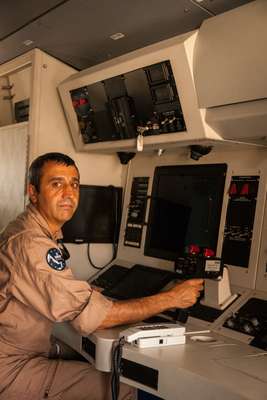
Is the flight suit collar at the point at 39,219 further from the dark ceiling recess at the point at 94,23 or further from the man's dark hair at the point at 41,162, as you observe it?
the dark ceiling recess at the point at 94,23

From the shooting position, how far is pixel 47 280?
1.46m

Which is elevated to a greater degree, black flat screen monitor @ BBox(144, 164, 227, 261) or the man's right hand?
black flat screen monitor @ BBox(144, 164, 227, 261)

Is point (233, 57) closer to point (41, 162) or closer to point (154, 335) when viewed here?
point (41, 162)

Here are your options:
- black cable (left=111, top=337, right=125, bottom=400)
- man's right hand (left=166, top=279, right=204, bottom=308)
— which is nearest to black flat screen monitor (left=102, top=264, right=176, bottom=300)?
man's right hand (left=166, top=279, right=204, bottom=308)

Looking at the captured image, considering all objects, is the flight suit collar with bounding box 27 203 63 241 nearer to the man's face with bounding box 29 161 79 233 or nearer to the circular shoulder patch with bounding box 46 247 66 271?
the man's face with bounding box 29 161 79 233

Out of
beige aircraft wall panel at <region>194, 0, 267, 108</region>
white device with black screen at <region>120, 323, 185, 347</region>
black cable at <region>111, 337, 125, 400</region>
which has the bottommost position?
black cable at <region>111, 337, 125, 400</region>

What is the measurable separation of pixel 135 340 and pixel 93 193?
4.37 ft

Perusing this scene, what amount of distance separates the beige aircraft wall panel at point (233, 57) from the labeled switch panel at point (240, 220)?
473 millimetres

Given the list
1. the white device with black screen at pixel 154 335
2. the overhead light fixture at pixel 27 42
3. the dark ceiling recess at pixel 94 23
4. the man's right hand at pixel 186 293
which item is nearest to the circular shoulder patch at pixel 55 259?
the white device with black screen at pixel 154 335

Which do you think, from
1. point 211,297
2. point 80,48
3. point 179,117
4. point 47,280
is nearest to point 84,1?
point 80,48

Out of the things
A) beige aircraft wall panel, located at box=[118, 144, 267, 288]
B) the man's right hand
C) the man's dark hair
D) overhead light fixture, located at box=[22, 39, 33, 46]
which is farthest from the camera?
overhead light fixture, located at box=[22, 39, 33, 46]

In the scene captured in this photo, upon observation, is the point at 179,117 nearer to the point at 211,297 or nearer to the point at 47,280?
the point at 211,297

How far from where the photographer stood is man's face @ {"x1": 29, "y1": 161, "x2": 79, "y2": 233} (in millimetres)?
1765

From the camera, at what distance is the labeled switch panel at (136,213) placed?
250 centimetres
